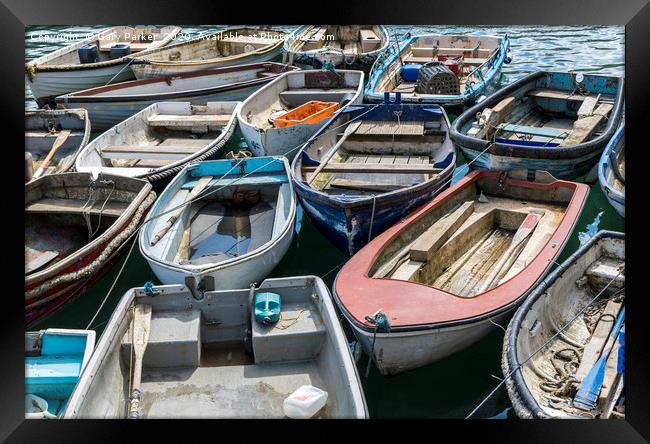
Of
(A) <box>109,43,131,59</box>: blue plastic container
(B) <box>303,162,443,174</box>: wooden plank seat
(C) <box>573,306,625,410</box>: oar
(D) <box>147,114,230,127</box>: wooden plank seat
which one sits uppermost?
(A) <box>109,43,131,59</box>: blue plastic container

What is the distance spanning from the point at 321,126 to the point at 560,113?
140 inches

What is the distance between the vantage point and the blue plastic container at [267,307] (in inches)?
208

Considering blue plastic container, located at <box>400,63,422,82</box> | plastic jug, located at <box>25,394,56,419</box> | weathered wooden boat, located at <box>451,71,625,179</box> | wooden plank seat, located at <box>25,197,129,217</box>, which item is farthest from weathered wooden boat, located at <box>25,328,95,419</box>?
blue plastic container, located at <box>400,63,422,82</box>

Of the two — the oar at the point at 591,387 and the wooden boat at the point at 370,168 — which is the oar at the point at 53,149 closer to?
the wooden boat at the point at 370,168

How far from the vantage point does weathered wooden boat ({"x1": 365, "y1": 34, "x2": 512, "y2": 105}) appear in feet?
32.6

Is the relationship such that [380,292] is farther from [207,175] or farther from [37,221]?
[37,221]

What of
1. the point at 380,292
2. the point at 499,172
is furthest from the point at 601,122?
the point at 380,292

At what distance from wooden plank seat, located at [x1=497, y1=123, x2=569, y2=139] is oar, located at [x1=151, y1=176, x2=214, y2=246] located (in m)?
3.67

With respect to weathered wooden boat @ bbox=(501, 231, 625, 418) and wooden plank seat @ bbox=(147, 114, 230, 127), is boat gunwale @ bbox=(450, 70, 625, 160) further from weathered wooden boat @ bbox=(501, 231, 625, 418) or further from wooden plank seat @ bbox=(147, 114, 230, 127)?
wooden plank seat @ bbox=(147, 114, 230, 127)

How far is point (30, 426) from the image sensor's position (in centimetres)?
457

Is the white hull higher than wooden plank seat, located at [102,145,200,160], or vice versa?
wooden plank seat, located at [102,145,200,160]

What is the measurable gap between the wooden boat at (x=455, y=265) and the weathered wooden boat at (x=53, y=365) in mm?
2056

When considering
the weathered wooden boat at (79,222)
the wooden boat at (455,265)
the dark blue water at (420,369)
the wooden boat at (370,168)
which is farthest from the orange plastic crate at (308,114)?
the wooden boat at (455,265)

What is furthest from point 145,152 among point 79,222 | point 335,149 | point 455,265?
point 455,265
